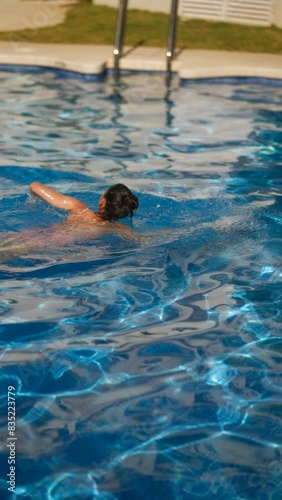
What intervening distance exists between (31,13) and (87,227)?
10.6 m

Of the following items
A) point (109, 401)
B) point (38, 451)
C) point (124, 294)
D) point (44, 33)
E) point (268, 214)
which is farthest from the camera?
point (44, 33)

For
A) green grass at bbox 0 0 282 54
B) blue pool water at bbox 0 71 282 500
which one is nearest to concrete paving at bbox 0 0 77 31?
green grass at bbox 0 0 282 54

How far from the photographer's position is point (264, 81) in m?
12.2

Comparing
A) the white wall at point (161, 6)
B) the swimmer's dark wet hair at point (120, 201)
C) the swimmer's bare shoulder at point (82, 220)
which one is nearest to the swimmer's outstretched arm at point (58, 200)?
the swimmer's bare shoulder at point (82, 220)

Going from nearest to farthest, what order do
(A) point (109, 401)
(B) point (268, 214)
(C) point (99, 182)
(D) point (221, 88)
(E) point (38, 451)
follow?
1. (E) point (38, 451)
2. (A) point (109, 401)
3. (B) point (268, 214)
4. (C) point (99, 182)
5. (D) point (221, 88)

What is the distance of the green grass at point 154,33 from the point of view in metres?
13.8

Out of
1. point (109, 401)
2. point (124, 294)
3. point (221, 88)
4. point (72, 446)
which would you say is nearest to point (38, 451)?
point (72, 446)

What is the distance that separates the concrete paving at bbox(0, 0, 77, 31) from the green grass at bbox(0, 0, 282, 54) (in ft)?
1.07

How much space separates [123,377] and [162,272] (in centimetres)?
148

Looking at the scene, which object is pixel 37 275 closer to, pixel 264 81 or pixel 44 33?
pixel 264 81

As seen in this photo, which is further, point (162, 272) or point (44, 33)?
point (44, 33)

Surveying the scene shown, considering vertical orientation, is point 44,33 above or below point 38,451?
above

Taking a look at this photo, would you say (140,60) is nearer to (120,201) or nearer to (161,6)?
(161,6)

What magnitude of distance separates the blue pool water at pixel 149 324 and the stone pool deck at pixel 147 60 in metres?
2.63
